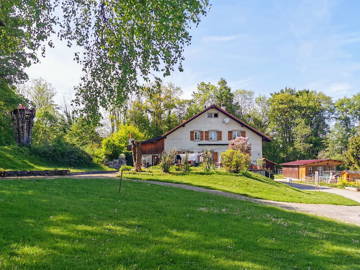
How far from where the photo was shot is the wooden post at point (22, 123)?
28625mm

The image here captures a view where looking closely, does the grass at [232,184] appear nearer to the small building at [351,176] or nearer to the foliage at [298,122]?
the small building at [351,176]

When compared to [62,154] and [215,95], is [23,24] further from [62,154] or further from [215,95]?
[215,95]

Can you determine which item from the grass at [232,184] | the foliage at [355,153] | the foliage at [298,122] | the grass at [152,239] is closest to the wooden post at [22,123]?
the grass at [232,184]

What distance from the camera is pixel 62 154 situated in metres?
28.6

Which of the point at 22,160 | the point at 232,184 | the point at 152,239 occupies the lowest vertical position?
the point at 232,184

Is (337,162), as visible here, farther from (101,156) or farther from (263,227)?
(263,227)

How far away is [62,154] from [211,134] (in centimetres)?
1847

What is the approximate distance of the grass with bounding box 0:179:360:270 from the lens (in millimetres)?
4582

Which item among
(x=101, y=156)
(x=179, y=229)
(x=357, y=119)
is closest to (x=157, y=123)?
(x=101, y=156)

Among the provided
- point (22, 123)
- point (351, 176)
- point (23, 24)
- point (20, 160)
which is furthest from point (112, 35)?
point (351, 176)

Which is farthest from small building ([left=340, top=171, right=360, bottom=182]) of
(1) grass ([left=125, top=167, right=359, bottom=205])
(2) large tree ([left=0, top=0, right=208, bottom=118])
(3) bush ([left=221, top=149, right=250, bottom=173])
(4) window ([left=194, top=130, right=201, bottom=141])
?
(2) large tree ([left=0, top=0, right=208, bottom=118])

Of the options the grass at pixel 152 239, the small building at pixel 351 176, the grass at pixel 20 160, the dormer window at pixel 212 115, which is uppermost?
the dormer window at pixel 212 115

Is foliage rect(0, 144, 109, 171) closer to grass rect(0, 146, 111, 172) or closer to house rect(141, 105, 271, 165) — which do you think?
grass rect(0, 146, 111, 172)

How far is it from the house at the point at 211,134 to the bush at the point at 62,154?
10293mm
